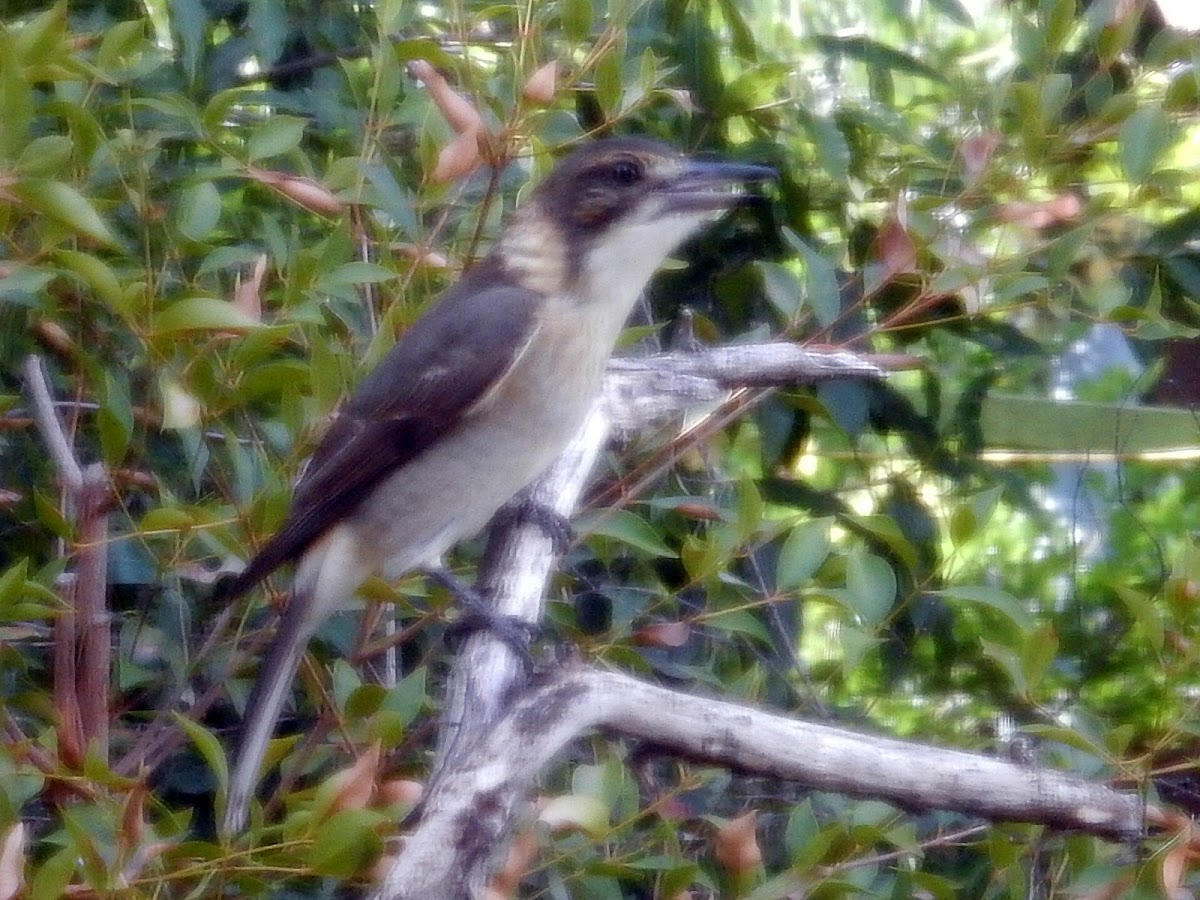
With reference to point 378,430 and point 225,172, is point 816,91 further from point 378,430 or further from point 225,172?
point 225,172

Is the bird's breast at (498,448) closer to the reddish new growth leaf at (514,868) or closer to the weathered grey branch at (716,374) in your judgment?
the weathered grey branch at (716,374)

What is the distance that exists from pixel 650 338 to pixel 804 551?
1.24 m

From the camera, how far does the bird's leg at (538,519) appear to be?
2548 mm

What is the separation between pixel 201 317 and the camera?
1.80 metres

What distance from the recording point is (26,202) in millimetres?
1674

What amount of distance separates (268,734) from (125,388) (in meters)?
0.54

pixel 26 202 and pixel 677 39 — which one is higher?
pixel 26 202

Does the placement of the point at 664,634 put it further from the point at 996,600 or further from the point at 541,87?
the point at 541,87

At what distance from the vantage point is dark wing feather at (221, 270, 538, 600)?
2.64 meters

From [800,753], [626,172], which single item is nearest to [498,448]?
[626,172]

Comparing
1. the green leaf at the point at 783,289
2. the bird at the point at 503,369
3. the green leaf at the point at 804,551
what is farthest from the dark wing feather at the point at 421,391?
the green leaf at the point at 804,551

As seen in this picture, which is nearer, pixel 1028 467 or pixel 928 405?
pixel 928 405

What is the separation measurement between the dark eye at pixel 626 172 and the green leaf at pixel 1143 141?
0.78 meters

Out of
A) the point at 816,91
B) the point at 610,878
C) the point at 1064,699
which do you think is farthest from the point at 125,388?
the point at 1064,699
